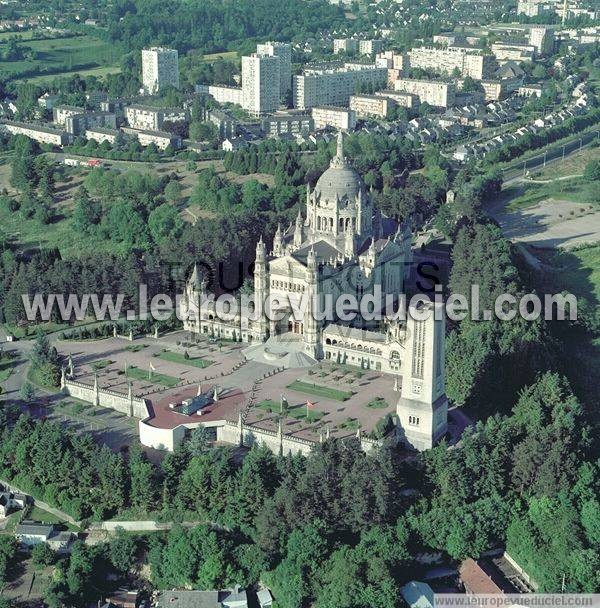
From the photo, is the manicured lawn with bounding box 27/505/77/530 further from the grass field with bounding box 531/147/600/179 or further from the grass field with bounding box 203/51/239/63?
the grass field with bounding box 203/51/239/63

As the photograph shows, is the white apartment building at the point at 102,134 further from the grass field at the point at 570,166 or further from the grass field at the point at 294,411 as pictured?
the grass field at the point at 294,411

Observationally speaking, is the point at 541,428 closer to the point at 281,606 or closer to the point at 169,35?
the point at 281,606

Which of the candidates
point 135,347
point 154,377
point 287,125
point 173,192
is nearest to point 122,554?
point 154,377

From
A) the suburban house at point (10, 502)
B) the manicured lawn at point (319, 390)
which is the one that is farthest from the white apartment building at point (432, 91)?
the suburban house at point (10, 502)

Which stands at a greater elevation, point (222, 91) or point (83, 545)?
point (222, 91)

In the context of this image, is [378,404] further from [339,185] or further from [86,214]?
[86,214]

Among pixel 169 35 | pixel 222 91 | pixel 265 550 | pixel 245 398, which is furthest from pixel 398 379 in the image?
pixel 169 35
